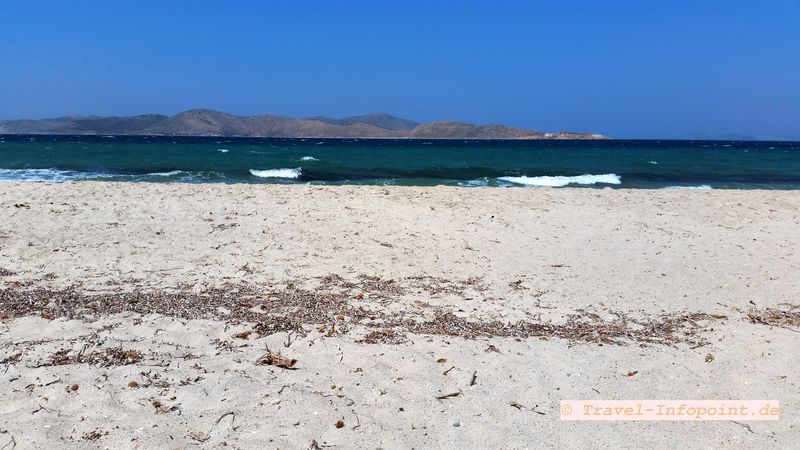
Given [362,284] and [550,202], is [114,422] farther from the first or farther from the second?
[550,202]

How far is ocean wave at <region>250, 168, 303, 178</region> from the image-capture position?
18.5 metres

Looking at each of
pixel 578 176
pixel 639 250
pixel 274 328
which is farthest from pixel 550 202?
pixel 578 176

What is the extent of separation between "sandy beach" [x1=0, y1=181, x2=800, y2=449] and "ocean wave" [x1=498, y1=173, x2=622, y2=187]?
934 centimetres

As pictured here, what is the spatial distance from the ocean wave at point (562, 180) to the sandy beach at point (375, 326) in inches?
368

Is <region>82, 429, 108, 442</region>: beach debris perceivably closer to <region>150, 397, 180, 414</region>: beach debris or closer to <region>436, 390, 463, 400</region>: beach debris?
<region>150, 397, 180, 414</region>: beach debris

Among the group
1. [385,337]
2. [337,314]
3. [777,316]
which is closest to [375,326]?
[385,337]

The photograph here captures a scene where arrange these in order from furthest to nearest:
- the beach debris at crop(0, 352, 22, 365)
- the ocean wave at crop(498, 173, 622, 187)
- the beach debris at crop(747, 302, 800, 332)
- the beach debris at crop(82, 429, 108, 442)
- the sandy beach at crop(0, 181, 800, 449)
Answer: the ocean wave at crop(498, 173, 622, 187) → the beach debris at crop(747, 302, 800, 332) → the beach debris at crop(0, 352, 22, 365) → the sandy beach at crop(0, 181, 800, 449) → the beach debris at crop(82, 429, 108, 442)

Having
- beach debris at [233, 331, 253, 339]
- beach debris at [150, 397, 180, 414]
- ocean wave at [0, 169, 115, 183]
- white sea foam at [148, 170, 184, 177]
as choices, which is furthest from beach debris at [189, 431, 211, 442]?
white sea foam at [148, 170, 184, 177]

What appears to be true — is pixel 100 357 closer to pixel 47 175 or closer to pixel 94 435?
pixel 94 435

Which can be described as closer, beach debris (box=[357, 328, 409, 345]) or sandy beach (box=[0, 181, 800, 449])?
sandy beach (box=[0, 181, 800, 449])

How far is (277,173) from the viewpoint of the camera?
19.0 m

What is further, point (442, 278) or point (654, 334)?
point (442, 278)

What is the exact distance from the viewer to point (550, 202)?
1021 centimetres

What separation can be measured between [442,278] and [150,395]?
3.07 metres
